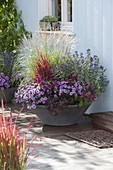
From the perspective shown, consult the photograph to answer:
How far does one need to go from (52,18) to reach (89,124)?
7.54ft

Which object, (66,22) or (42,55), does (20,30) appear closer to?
(66,22)

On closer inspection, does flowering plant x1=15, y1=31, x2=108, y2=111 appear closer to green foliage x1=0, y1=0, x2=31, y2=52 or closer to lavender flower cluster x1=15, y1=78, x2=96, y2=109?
lavender flower cluster x1=15, y1=78, x2=96, y2=109

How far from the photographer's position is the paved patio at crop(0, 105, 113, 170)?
13.6 ft

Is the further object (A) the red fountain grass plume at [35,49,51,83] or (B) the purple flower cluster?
(B) the purple flower cluster

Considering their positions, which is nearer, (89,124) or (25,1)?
(89,124)

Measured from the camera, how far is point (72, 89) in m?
5.53

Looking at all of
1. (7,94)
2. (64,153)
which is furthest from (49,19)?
(64,153)

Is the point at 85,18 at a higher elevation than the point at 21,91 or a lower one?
higher

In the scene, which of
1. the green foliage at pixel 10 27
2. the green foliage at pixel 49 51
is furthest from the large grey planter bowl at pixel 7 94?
the green foliage at pixel 49 51

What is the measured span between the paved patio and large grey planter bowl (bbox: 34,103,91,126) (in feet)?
0.24

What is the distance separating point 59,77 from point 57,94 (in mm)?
212

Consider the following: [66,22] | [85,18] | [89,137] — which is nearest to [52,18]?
[66,22]

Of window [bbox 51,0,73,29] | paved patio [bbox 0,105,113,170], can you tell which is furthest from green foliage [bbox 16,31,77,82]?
window [bbox 51,0,73,29]

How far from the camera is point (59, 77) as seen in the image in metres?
5.66
